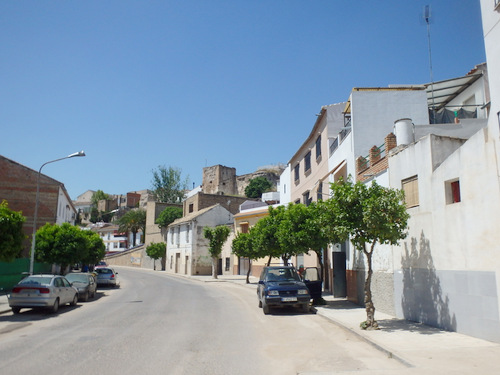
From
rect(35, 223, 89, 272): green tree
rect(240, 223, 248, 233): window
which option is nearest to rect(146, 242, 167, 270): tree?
rect(240, 223, 248, 233): window

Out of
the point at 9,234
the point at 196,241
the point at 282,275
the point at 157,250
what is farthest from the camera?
the point at 157,250

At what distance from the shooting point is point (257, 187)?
75.7m

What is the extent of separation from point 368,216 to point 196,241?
132 feet

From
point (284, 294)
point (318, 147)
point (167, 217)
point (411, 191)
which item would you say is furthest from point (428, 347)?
point (167, 217)

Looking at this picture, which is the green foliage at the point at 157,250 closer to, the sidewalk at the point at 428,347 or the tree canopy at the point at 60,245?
the tree canopy at the point at 60,245

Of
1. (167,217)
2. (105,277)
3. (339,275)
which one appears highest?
(167,217)

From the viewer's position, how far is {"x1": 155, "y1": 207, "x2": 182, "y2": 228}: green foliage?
62.9 m

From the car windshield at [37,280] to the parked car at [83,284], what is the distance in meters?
4.39

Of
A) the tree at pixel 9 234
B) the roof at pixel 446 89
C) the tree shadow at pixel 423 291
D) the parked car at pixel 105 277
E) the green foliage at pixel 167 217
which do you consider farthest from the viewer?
the green foliage at pixel 167 217

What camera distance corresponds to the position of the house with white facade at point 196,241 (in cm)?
4903

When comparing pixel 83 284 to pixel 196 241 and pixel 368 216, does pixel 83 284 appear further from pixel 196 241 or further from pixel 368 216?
pixel 196 241

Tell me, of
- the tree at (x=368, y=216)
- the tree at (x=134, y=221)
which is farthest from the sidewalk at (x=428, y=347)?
the tree at (x=134, y=221)

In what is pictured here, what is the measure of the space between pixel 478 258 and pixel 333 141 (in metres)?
15.1

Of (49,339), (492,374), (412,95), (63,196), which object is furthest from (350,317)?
(63,196)
